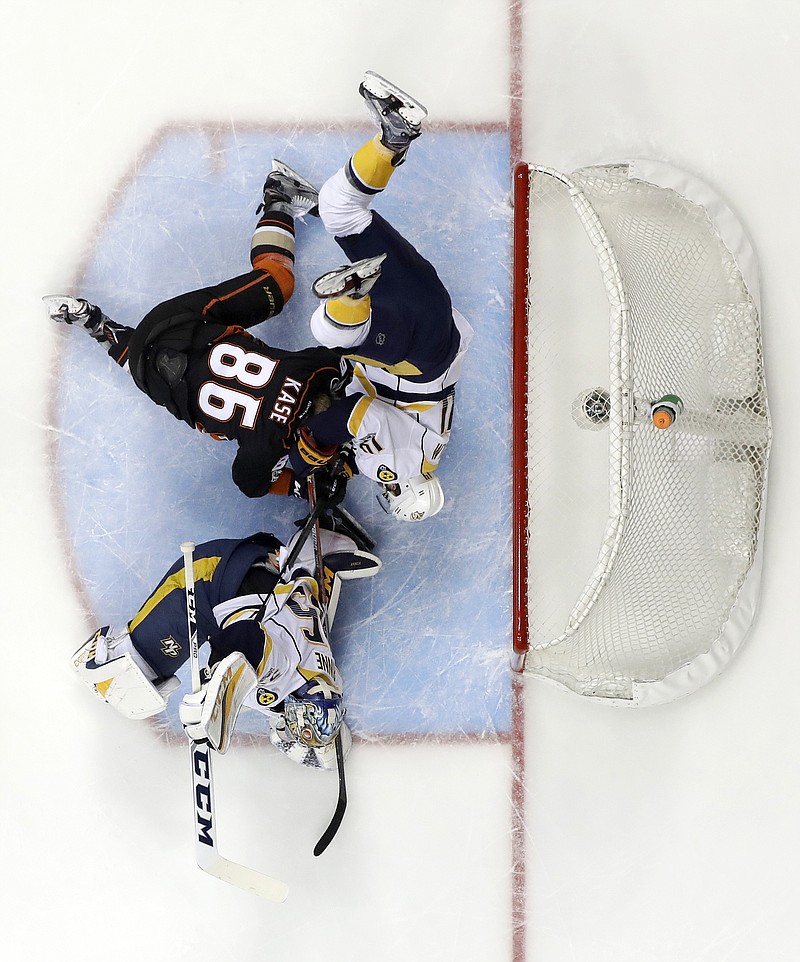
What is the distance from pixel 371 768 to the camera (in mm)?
2533

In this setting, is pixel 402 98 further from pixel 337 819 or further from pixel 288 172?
pixel 337 819

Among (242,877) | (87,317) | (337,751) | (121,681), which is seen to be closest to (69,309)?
(87,317)

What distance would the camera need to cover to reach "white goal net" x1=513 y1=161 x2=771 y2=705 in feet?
6.06

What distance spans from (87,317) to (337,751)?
1.43 meters

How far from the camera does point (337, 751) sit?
232 cm

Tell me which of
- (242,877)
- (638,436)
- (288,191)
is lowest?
(242,877)

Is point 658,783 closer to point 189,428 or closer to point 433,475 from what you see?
point 433,475

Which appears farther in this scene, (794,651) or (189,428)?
(189,428)

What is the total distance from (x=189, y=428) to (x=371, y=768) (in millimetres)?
1166

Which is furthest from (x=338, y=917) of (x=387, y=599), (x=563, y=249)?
(x=563, y=249)

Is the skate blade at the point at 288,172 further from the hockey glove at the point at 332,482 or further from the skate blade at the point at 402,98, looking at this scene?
the hockey glove at the point at 332,482

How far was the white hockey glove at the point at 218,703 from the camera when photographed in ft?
5.85

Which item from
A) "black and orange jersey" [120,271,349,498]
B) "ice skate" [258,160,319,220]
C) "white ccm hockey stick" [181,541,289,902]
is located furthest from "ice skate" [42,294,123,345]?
"white ccm hockey stick" [181,541,289,902]

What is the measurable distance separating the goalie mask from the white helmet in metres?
0.50
